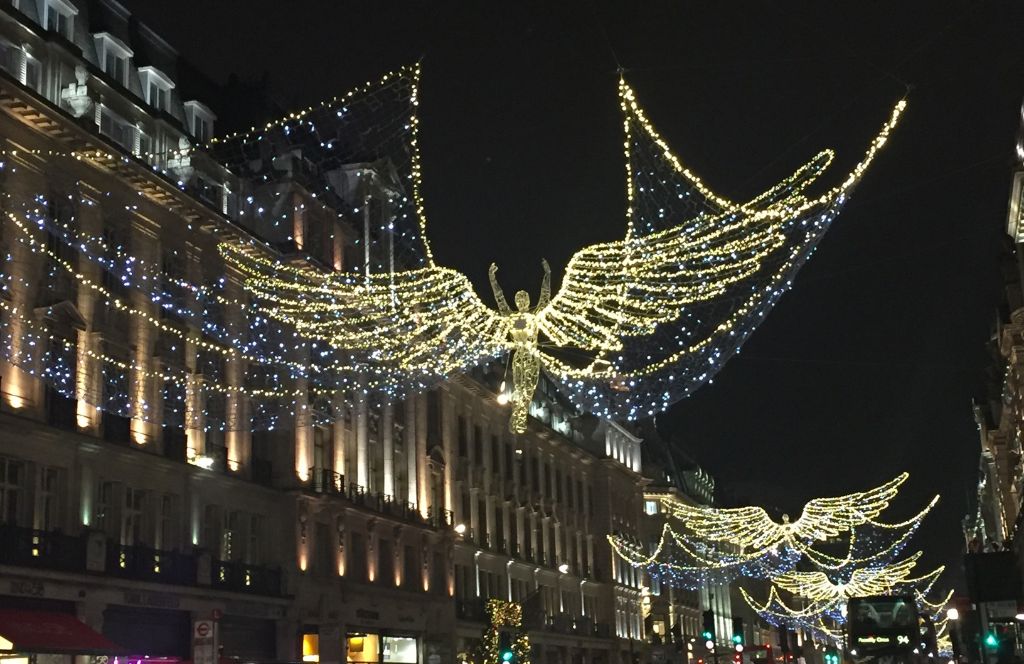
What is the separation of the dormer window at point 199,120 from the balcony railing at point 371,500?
10541 mm

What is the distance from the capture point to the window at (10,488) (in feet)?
93.7

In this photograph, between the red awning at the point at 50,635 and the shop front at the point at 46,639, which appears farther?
the red awning at the point at 50,635

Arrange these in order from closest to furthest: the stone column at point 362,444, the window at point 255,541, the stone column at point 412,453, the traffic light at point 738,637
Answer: the traffic light at point 738,637, the window at point 255,541, the stone column at point 362,444, the stone column at point 412,453

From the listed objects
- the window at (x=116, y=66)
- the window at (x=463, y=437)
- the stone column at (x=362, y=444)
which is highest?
the window at (x=116, y=66)

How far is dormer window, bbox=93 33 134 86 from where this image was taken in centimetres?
3394

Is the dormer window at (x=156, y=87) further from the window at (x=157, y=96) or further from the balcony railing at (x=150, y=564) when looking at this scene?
the balcony railing at (x=150, y=564)

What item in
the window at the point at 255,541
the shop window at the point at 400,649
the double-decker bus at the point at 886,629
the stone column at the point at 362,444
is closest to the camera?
the window at the point at 255,541

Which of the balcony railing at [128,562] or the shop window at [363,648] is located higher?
the balcony railing at [128,562]

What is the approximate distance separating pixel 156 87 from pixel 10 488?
1260 cm

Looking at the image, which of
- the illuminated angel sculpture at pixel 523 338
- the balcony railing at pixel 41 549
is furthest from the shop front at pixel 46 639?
the illuminated angel sculpture at pixel 523 338

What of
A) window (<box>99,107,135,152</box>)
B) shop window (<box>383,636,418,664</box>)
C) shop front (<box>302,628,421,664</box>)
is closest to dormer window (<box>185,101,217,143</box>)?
window (<box>99,107,135,152</box>)

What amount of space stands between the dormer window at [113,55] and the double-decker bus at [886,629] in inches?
1030

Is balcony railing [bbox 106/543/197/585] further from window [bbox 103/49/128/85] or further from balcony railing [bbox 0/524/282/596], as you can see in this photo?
window [bbox 103/49/128/85]

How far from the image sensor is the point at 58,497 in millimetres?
30172
